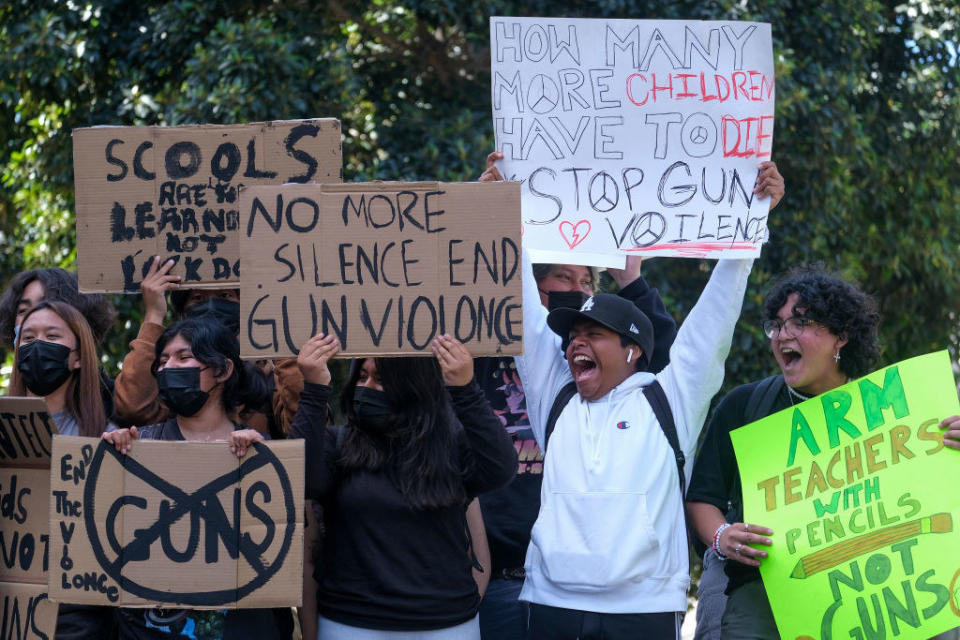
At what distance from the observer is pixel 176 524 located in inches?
147

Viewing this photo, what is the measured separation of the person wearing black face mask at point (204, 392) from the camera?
3844 mm

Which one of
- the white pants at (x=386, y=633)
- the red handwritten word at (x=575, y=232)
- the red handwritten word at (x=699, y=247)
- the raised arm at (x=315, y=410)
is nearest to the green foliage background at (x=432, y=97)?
the red handwritten word at (x=575, y=232)

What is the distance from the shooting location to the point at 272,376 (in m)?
4.54

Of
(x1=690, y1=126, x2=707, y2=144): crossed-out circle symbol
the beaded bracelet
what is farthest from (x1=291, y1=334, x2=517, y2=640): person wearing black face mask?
(x1=690, y1=126, x2=707, y2=144): crossed-out circle symbol

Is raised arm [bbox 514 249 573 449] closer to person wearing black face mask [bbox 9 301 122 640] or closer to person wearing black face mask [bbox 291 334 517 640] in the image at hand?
person wearing black face mask [bbox 291 334 517 640]

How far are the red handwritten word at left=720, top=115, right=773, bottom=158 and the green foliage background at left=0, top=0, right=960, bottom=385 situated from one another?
289 cm

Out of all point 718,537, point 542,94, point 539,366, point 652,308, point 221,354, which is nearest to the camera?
point 718,537

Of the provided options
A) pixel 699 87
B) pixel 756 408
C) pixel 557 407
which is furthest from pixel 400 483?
pixel 699 87

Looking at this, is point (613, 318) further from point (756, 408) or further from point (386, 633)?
point (386, 633)

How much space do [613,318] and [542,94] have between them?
96 centimetres

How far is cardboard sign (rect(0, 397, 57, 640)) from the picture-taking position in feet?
12.8

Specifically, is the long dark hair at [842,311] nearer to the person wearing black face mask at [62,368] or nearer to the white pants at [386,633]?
the white pants at [386,633]

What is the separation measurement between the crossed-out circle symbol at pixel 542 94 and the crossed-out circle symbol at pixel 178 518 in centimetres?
167

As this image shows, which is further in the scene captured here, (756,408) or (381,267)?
(756,408)
